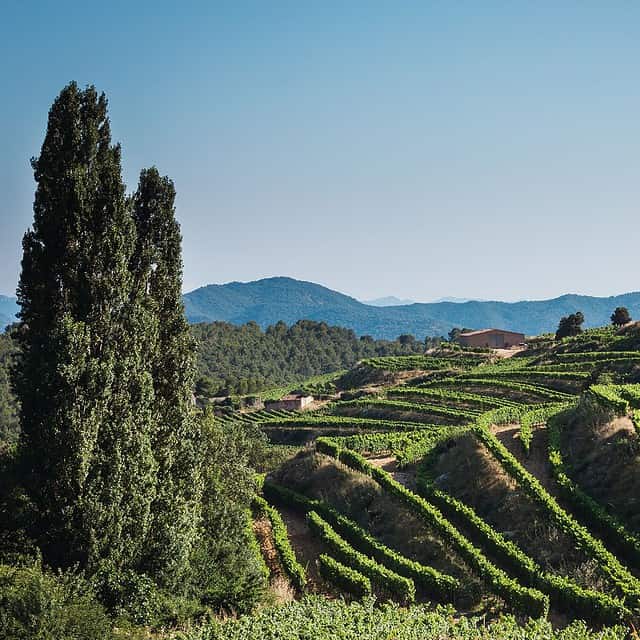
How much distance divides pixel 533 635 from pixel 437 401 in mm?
37923

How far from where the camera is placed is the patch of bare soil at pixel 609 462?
22234 mm

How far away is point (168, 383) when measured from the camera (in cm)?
1927

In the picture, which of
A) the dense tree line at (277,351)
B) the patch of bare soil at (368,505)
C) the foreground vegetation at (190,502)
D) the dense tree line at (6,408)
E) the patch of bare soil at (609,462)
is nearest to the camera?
the foreground vegetation at (190,502)

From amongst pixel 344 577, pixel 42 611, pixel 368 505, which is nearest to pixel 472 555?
pixel 344 577

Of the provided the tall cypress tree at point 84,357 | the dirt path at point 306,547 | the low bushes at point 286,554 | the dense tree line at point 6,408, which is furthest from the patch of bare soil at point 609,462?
Result: the dense tree line at point 6,408

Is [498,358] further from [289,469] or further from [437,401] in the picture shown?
[289,469]

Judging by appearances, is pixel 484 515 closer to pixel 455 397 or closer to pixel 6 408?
pixel 455 397

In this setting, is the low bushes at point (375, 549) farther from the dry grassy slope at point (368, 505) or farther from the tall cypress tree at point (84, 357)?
the tall cypress tree at point (84, 357)

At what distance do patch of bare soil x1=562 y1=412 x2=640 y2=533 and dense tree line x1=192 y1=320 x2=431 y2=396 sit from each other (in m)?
124

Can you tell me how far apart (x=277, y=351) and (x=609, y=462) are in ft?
504

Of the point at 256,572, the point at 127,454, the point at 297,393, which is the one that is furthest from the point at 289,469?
the point at 297,393

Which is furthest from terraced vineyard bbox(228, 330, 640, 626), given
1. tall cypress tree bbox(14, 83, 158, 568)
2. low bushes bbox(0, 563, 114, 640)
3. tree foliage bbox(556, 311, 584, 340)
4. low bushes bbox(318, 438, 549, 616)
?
tree foliage bbox(556, 311, 584, 340)

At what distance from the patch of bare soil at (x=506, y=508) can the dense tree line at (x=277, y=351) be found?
12209 centimetres

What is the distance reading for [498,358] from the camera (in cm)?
7962
